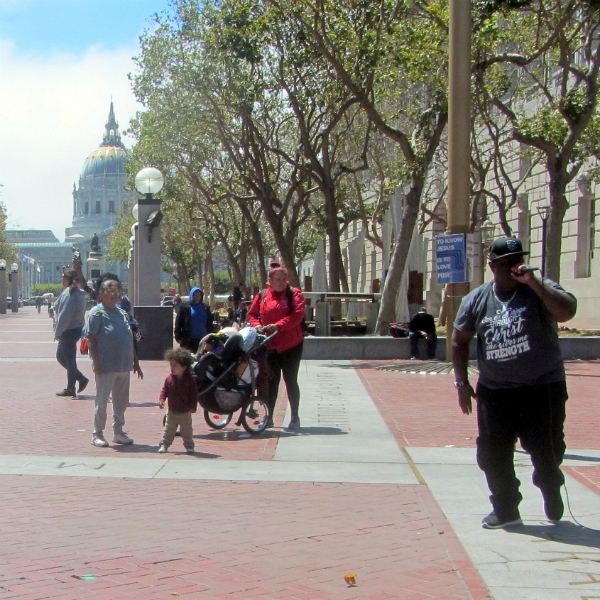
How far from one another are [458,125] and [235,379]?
5590 mm

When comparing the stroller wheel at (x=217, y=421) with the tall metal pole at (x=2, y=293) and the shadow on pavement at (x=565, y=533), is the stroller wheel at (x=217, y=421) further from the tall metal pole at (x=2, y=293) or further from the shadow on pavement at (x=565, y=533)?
the tall metal pole at (x=2, y=293)

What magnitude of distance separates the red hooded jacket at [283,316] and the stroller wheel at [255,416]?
61 cm

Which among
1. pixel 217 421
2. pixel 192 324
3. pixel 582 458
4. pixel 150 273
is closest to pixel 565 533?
pixel 582 458

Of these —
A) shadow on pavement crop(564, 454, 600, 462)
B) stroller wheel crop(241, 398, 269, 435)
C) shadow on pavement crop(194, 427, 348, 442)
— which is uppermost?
stroller wheel crop(241, 398, 269, 435)

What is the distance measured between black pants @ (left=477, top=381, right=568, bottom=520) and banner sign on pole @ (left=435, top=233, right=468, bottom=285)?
6863 mm

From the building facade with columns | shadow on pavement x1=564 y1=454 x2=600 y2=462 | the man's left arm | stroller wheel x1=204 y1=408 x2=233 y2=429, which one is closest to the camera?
the man's left arm

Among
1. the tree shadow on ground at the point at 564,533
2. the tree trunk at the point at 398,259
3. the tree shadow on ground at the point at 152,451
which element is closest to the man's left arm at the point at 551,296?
the tree shadow on ground at the point at 564,533

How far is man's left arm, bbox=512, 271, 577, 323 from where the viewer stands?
5480 mm

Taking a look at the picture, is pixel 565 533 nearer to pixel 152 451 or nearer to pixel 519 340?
pixel 519 340

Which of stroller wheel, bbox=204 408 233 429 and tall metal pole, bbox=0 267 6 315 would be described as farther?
tall metal pole, bbox=0 267 6 315

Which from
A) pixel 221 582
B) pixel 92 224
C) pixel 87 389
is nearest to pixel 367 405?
pixel 87 389

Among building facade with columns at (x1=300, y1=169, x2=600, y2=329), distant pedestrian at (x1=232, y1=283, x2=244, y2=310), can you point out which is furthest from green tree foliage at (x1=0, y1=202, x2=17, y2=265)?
building facade with columns at (x1=300, y1=169, x2=600, y2=329)

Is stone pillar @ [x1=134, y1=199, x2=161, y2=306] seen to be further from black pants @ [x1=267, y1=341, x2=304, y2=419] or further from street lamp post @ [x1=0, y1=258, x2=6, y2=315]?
street lamp post @ [x1=0, y1=258, x2=6, y2=315]

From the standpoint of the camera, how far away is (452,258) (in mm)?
12781
